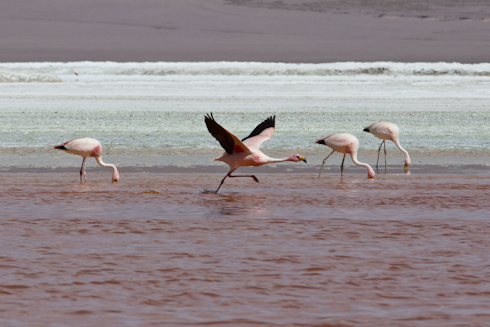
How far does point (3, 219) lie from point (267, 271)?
12.8ft

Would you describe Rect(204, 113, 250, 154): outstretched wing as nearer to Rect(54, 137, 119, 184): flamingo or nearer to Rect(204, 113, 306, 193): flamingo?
Rect(204, 113, 306, 193): flamingo

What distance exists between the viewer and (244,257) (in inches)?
286

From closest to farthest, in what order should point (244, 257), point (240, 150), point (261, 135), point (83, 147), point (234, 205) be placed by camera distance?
point (244, 257) → point (234, 205) → point (240, 150) → point (261, 135) → point (83, 147)

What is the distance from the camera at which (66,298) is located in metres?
5.81

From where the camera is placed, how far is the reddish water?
5488mm

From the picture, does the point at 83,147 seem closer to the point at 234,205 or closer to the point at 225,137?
the point at 225,137

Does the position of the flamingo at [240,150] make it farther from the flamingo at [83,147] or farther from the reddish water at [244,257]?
the flamingo at [83,147]

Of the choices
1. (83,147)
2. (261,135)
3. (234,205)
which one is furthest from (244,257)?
(83,147)

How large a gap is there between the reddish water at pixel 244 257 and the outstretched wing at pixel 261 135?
0.75 metres

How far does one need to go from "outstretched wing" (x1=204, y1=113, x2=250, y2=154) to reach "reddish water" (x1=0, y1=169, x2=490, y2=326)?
2.29 ft

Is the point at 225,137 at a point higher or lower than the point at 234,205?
higher

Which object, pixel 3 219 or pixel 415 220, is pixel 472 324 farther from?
pixel 3 219

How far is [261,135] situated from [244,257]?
606cm

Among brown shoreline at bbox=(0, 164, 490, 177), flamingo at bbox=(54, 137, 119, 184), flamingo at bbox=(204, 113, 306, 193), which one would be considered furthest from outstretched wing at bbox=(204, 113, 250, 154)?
brown shoreline at bbox=(0, 164, 490, 177)
